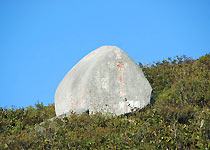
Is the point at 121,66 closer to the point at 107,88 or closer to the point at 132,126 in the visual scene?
the point at 107,88

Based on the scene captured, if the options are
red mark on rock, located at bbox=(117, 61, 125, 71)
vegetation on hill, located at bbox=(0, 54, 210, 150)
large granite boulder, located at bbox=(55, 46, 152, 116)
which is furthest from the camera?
red mark on rock, located at bbox=(117, 61, 125, 71)

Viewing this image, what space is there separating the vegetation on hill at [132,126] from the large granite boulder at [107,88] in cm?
Answer: 42

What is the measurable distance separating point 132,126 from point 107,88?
2129mm

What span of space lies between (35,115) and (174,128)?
650 cm

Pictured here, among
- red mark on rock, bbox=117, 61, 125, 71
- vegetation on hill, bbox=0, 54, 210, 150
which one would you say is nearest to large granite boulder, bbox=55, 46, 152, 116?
red mark on rock, bbox=117, 61, 125, 71

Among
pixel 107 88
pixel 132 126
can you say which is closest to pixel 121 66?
pixel 107 88

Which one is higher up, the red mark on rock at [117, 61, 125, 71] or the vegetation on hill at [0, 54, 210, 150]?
the red mark on rock at [117, 61, 125, 71]

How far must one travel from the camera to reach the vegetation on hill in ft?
28.6

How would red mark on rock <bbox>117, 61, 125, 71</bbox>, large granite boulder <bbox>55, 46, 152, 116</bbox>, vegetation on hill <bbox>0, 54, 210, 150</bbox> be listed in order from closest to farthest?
1. vegetation on hill <bbox>0, 54, 210, 150</bbox>
2. large granite boulder <bbox>55, 46, 152, 116</bbox>
3. red mark on rock <bbox>117, 61, 125, 71</bbox>

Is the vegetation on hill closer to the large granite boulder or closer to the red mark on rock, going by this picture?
the large granite boulder

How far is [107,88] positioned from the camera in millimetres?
11602

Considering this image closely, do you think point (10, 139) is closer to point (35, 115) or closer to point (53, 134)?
point (53, 134)

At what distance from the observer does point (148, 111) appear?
10961 millimetres

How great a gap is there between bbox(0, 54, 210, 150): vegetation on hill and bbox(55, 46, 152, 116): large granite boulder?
42 cm
